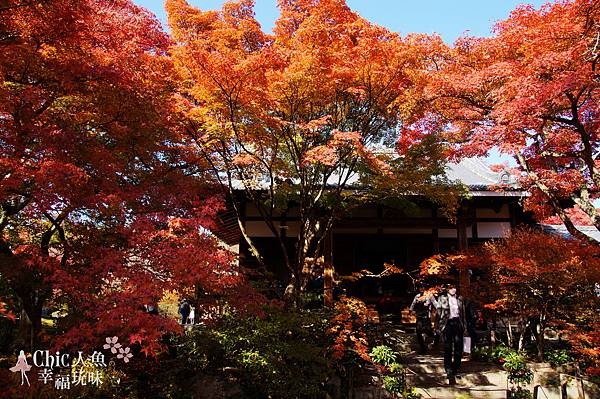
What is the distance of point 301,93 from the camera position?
22.5 ft

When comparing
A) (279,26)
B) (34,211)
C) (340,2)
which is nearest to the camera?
(34,211)

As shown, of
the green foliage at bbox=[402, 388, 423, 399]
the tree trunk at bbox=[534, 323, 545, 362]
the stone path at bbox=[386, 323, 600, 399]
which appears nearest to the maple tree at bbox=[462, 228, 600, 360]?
the tree trunk at bbox=[534, 323, 545, 362]

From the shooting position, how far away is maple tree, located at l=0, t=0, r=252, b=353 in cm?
445

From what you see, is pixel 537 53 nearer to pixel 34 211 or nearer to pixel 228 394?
pixel 228 394

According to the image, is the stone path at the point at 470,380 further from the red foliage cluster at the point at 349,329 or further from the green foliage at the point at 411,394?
the red foliage cluster at the point at 349,329

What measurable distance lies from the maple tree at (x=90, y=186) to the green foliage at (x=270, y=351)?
3.04ft

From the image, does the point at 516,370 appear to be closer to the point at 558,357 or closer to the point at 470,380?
the point at 470,380

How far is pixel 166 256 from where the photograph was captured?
467cm

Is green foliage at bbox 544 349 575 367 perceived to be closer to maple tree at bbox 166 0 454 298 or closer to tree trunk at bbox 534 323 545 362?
tree trunk at bbox 534 323 545 362

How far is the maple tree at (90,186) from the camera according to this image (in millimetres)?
4453

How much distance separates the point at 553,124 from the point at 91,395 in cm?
940

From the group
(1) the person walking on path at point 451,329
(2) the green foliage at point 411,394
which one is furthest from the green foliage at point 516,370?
(2) the green foliage at point 411,394

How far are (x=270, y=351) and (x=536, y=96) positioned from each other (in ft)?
17.9

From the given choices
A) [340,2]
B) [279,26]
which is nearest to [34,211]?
[279,26]
